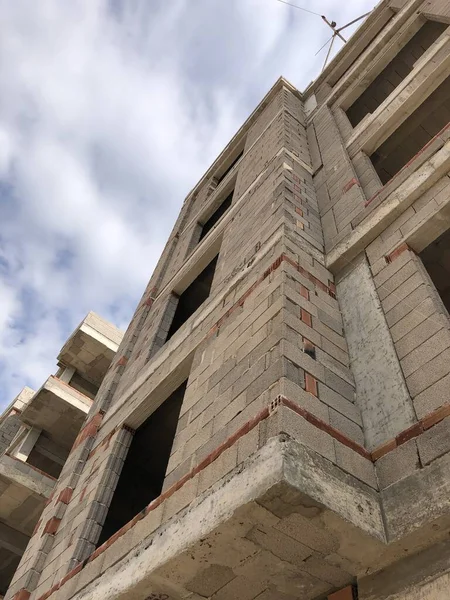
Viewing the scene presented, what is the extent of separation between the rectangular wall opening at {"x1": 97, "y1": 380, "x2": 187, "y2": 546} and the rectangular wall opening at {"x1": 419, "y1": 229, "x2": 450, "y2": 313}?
4.24m

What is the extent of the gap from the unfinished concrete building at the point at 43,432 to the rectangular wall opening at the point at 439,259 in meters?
7.33

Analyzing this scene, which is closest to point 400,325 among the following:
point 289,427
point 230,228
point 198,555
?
point 289,427

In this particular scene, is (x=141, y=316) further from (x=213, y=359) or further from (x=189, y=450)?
(x=189, y=450)

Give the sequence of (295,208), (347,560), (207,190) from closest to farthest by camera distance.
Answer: (347,560), (295,208), (207,190)

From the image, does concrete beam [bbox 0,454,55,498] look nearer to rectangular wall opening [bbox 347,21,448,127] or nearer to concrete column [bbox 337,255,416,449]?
concrete column [bbox 337,255,416,449]

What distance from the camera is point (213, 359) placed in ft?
15.1

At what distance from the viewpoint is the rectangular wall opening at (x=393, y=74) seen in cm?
918

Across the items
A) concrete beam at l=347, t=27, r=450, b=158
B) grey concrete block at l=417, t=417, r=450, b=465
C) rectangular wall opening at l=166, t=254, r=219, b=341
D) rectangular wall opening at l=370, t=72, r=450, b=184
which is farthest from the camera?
rectangular wall opening at l=166, t=254, r=219, b=341

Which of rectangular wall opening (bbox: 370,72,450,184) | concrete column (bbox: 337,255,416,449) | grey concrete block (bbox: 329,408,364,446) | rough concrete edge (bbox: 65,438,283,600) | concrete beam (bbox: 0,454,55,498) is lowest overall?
rough concrete edge (bbox: 65,438,283,600)

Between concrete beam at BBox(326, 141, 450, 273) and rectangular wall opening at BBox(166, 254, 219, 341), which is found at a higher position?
rectangular wall opening at BBox(166, 254, 219, 341)

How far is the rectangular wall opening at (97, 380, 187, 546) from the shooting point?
7637mm

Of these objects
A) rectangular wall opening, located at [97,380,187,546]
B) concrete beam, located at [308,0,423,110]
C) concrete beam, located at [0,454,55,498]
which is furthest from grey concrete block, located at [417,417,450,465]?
concrete beam, located at [0,454,55,498]

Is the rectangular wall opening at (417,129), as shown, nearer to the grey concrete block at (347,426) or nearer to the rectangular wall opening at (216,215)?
the rectangular wall opening at (216,215)

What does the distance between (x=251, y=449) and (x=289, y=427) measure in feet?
0.89
